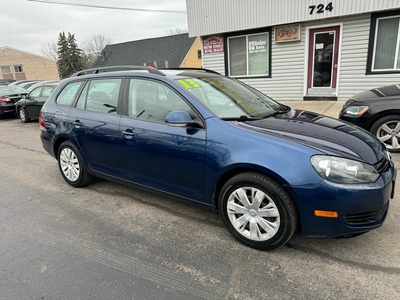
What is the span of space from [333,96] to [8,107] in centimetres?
1282

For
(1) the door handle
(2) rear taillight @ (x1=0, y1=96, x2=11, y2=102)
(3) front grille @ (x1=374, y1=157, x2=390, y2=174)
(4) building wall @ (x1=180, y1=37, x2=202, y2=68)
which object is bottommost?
(3) front grille @ (x1=374, y1=157, x2=390, y2=174)

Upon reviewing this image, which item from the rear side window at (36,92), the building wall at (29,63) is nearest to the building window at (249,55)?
the rear side window at (36,92)

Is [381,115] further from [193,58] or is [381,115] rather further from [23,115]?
[193,58]

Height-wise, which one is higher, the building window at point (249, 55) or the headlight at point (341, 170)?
the building window at point (249, 55)

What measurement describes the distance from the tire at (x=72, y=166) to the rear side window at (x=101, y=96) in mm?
656

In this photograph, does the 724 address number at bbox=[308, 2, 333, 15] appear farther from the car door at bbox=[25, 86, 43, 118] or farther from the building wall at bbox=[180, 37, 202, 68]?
the building wall at bbox=[180, 37, 202, 68]

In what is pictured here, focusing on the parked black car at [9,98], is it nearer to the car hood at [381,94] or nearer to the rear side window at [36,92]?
the rear side window at [36,92]

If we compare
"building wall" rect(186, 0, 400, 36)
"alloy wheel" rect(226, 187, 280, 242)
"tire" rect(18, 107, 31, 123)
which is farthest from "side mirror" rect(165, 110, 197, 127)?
"tire" rect(18, 107, 31, 123)

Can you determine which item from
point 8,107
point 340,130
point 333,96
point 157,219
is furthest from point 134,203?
point 8,107

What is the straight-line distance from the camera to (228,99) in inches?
130

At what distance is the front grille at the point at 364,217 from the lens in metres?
2.41

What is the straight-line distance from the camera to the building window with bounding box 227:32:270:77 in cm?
1077

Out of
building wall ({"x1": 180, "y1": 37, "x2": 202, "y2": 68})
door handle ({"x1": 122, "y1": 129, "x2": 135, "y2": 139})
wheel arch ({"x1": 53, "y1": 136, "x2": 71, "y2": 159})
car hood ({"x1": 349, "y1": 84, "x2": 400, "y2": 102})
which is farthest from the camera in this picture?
building wall ({"x1": 180, "y1": 37, "x2": 202, "y2": 68})

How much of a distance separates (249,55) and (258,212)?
376 inches
